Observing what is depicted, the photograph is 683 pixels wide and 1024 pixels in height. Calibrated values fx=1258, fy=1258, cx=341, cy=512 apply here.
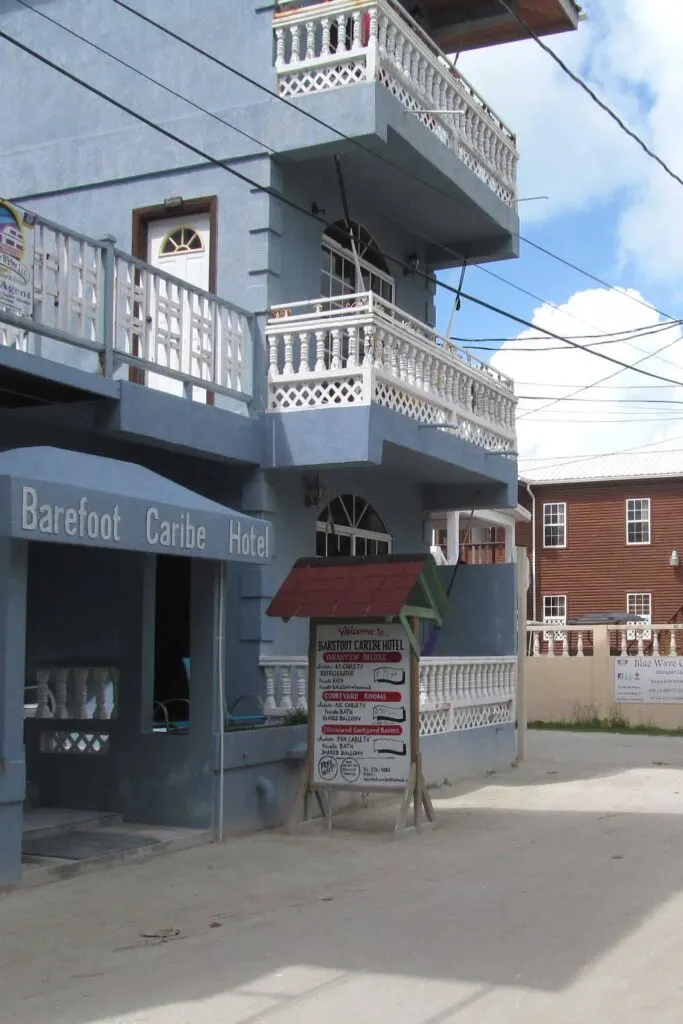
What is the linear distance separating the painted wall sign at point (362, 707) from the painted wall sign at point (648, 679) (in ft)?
43.0

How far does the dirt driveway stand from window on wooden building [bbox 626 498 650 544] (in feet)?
91.1

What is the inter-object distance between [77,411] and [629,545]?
29827mm

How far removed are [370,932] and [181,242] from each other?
28.8 ft

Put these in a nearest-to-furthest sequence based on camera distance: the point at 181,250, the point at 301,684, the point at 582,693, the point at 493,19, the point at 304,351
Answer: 1. the point at 301,684
2. the point at 304,351
3. the point at 181,250
4. the point at 493,19
5. the point at 582,693

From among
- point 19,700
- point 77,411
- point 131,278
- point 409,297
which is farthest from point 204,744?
point 409,297

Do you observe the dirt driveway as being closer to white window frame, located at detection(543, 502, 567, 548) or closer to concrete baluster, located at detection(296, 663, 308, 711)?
concrete baluster, located at detection(296, 663, 308, 711)

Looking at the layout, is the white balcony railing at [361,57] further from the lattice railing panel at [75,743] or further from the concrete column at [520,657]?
the lattice railing panel at [75,743]

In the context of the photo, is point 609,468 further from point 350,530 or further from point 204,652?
point 204,652

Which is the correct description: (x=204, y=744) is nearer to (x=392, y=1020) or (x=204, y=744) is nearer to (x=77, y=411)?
(x=77, y=411)

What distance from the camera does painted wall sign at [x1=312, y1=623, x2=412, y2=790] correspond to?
419 inches

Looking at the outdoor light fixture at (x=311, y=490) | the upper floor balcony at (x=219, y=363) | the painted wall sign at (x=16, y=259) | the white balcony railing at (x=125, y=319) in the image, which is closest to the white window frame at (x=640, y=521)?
the upper floor balcony at (x=219, y=363)

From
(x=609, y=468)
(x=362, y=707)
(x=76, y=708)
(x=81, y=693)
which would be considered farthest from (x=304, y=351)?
(x=609, y=468)

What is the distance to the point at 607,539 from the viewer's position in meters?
38.7

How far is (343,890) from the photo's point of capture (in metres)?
8.38
